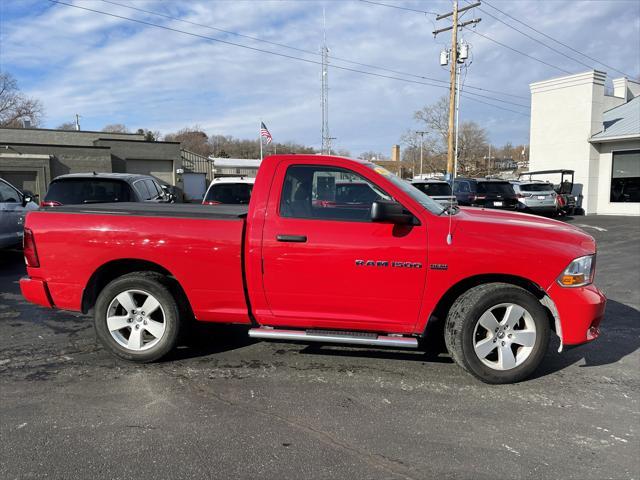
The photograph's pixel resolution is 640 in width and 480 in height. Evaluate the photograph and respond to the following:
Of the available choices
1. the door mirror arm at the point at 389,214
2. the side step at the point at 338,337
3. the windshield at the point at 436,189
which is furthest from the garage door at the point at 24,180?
the door mirror arm at the point at 389,214

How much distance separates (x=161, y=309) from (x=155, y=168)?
33.1 m

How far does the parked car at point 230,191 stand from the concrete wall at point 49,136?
35122mm

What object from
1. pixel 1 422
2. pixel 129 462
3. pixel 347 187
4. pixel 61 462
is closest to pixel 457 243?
pixel 347 187

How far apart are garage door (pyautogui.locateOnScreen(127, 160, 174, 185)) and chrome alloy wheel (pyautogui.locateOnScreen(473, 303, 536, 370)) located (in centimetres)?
3397

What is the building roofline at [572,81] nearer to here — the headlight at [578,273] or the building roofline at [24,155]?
the headlight at [578,273]

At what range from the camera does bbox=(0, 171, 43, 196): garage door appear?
2883cm

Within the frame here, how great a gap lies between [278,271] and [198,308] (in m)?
0.86

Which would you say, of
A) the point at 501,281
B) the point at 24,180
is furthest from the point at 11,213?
the point at 24,180

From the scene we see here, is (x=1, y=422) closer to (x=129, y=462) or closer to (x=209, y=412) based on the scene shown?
(x=129, y=462)

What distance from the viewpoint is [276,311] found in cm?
416

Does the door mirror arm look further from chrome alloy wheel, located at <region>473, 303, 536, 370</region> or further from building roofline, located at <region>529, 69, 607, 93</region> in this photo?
building roofline, located at <region>529, 69, 607, 93</region>

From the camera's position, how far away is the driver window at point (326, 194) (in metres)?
4.09

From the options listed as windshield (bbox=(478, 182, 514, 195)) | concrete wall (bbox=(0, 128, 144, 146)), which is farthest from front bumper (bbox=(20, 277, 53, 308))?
concrete wall (bbox=(0, 128, 144, 146))

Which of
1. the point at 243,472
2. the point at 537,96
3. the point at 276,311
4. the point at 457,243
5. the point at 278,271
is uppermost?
the point at 537,96
